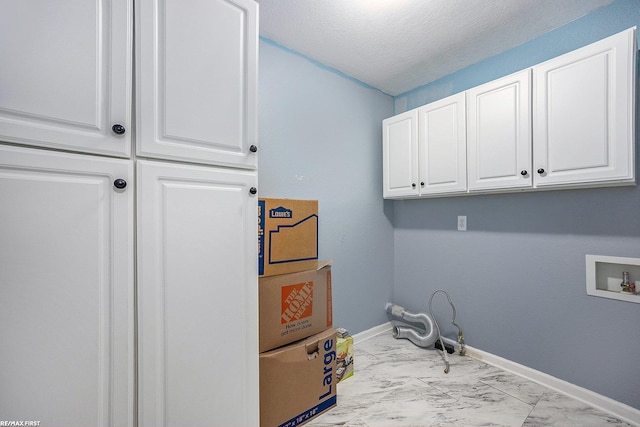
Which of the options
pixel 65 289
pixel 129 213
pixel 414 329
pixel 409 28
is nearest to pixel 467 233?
pixel 414 329

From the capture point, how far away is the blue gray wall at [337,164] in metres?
2.04

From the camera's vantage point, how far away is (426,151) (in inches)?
89.0

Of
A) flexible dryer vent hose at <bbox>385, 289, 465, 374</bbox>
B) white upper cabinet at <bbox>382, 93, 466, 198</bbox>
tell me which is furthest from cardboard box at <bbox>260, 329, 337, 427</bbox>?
white upper cabinet at <bbox>382, 93, 466, 198</bbox>

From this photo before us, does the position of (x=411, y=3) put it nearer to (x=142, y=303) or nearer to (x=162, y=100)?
(x=162, y=100)

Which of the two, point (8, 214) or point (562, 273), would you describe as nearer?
point (8, 214)

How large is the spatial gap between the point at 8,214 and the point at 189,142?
52cm

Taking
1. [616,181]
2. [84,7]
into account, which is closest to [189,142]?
[84,7]

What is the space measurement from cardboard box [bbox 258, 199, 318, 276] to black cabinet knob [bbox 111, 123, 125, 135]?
0.64 m

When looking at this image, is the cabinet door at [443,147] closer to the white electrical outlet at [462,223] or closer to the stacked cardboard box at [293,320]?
the white electrical outlet at [462,223]

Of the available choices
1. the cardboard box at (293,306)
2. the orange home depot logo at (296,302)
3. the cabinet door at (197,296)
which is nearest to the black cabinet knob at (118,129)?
the cabinet door at (197,296)

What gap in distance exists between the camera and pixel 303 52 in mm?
2131

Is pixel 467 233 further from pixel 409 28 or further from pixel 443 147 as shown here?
pixel 409 28

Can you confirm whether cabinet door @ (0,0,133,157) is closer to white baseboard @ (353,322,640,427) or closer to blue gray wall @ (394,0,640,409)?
blue gray wall @ (394,0,640,409)

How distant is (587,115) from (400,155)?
119 cm
